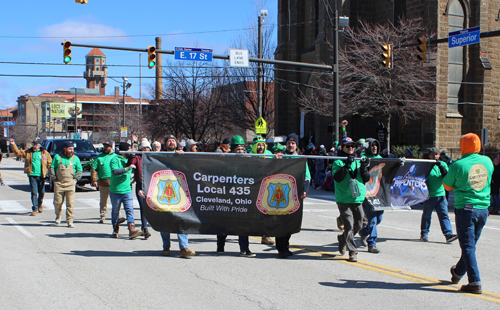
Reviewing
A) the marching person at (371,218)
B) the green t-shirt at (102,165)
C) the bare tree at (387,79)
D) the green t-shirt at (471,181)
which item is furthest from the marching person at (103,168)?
the bare tree at (387,79)

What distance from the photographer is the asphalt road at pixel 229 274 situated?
558 centimetres

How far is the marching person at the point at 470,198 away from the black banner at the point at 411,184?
3.30 meters

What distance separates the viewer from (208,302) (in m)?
5.53

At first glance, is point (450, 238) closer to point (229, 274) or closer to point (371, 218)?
point (371, 218)

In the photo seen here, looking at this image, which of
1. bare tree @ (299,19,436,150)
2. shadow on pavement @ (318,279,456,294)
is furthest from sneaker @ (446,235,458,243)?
bare tree @ (299,19,436,150)

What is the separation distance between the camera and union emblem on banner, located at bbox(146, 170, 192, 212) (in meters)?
7.68

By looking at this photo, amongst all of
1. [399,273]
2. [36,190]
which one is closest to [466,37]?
[399,273]

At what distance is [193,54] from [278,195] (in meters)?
12.7

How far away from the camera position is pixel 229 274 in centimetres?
Result: 680

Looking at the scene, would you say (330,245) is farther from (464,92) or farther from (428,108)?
(464,92)

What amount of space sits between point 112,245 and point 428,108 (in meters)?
23.3

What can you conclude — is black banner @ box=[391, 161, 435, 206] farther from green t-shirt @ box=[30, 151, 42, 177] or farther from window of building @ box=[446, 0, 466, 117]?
window of building @ box=[446, 0, 466, 117]

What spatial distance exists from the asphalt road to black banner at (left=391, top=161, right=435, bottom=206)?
0.85 m

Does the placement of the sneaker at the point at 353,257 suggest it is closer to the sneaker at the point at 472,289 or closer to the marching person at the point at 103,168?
the sneaker at the point at 472,289
